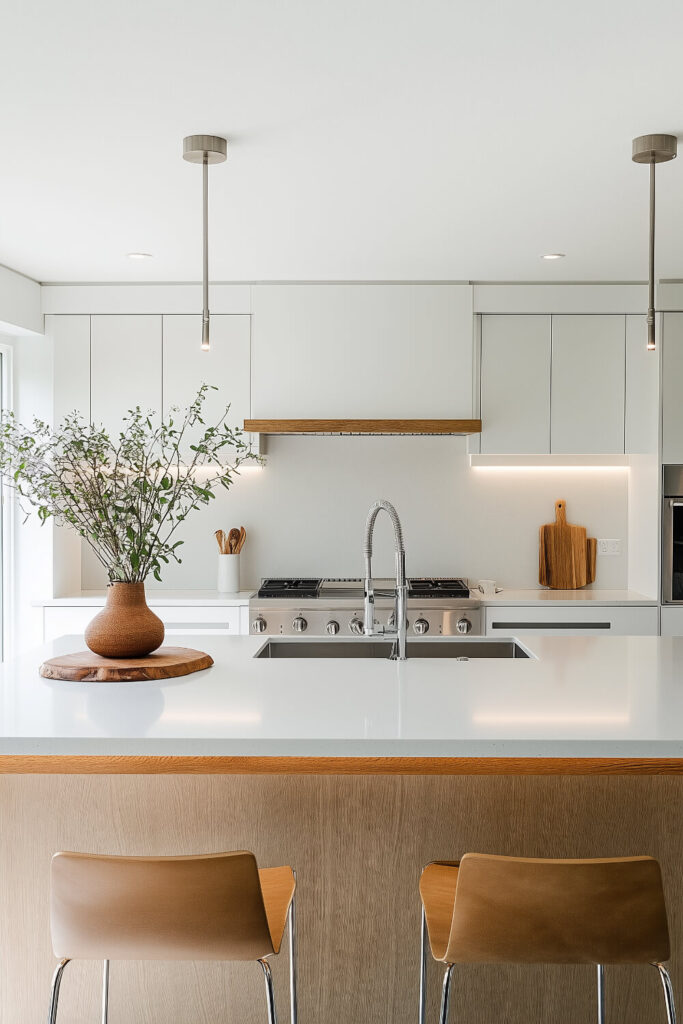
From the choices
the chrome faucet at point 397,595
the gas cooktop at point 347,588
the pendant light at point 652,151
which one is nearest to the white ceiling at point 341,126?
the pendant light at point 652,151

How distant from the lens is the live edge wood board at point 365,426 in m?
4.61

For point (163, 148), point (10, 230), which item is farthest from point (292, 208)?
point (10, 230)

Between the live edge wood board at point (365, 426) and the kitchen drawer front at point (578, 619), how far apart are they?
3.06 feet

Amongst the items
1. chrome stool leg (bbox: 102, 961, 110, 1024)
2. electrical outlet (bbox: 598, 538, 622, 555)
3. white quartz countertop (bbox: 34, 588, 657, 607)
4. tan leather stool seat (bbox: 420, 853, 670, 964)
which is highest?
electrical outlet (bbox: 598, 538, 622, 555)

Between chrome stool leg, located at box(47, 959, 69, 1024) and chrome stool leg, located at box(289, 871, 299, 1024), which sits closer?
chrome stool leg, located at box(47, 959, 69, 1024)

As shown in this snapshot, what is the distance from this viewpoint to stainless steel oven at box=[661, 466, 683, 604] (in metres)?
4.61

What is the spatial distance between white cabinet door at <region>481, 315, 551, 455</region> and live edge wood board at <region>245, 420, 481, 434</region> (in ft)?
0.63

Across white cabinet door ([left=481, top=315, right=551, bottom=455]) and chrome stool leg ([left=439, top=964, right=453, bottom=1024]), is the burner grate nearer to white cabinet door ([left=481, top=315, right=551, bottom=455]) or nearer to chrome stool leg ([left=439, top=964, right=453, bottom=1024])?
white cabinet door ([left=481, top=315, right=551, bottom=455])

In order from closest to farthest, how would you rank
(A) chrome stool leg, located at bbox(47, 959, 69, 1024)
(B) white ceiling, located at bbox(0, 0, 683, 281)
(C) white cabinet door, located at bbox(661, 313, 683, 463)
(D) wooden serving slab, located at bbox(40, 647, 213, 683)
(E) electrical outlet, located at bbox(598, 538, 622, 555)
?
(A) chrome stool leg, located at bbox(47, 959, 69, 1024) < (B) white ceiling, located at bbox(0, 0, 683, 281) < (D) wooden serving slab, located at bbox(40, 647, 213, 683) < (C) white cabinet door, located at bbox(661, 313, 683, 463) < (E) electrical outlet, located at bbox(598, 538, 622, 555)

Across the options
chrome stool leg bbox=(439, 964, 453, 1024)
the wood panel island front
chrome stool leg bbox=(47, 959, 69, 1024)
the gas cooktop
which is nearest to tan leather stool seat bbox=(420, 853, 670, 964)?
chrome stool leg bbox=(439, 964, 453, 1024)

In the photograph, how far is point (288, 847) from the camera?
7.58 feet

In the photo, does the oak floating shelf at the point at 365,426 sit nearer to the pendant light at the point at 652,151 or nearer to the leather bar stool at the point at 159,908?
the pendant light at the point at 652,151

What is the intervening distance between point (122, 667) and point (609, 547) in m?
3.39

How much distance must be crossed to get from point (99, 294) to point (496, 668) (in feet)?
10.2
